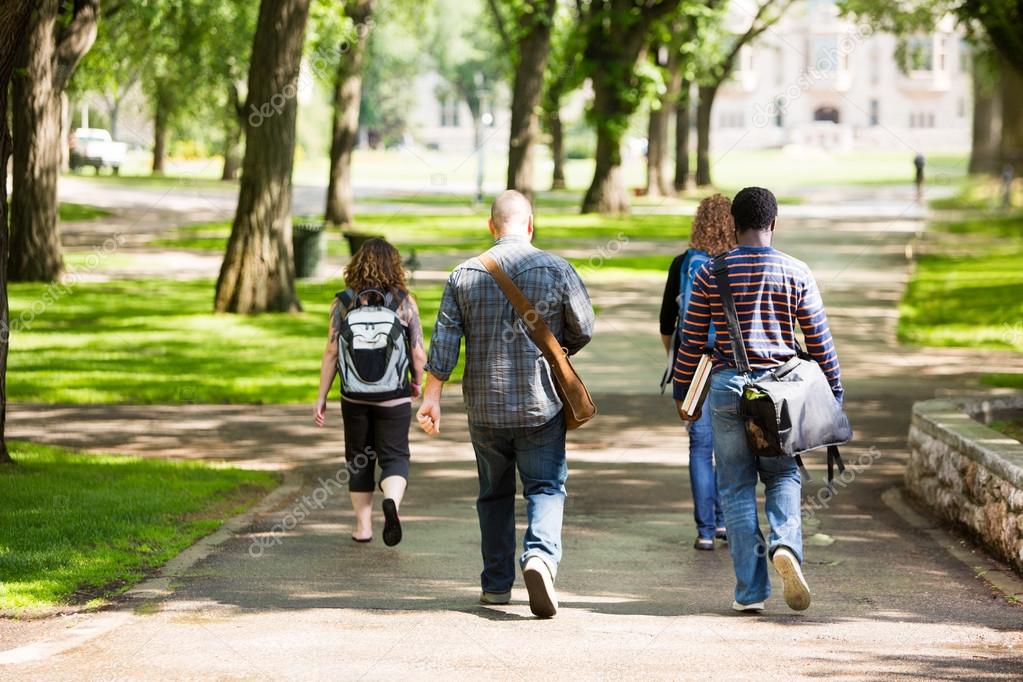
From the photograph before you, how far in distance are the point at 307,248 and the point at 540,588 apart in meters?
18.0

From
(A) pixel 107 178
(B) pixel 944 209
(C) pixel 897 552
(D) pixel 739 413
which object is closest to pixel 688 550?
(C) pixel 897 552

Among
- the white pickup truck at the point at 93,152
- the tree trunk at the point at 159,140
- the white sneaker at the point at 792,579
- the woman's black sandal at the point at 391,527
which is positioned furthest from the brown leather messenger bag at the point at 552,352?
the white pickup truck at the point at 93,152

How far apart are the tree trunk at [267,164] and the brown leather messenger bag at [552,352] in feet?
39.9

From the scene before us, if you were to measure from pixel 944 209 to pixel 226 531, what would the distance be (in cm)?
4344

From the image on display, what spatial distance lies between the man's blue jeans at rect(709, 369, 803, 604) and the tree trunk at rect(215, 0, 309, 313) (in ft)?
41.0

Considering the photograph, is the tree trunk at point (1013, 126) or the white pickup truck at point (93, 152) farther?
the white pickup truck at point (93, 152)

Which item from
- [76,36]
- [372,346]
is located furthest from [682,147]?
[372,346]

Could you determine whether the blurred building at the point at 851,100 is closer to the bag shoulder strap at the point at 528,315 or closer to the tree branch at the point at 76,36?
the tree branch at the point at 76,36

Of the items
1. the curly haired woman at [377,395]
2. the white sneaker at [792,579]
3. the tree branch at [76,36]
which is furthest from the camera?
the tree branch at [76,36]

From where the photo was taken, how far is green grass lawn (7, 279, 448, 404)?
13547mm

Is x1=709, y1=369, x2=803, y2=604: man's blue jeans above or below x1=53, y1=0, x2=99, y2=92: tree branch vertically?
below

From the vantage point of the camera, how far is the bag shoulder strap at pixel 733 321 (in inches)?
251

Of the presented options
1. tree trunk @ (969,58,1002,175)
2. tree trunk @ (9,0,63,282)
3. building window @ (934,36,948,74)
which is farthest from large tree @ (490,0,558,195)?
building window @ (934,36,948,74)

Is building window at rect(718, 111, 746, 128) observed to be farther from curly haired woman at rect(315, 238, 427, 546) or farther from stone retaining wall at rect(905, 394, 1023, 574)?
curly haired woman at rect(315, 238, 427, 546)
